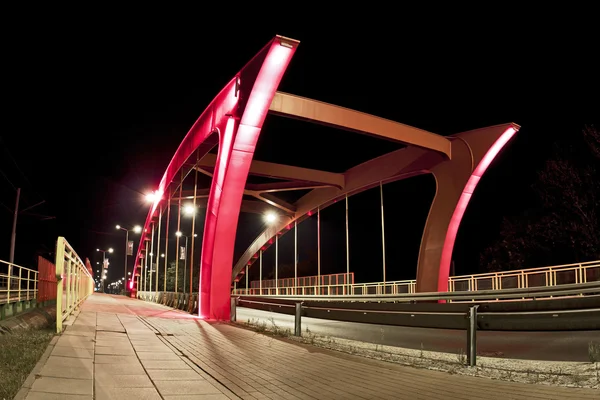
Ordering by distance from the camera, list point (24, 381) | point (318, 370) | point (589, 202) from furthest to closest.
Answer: point (589, 202) → point (318, 370) → point (24, 381)

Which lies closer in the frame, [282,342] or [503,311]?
[503,311]

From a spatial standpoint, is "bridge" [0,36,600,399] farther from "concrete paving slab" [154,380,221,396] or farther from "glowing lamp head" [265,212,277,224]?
"glowing lamp head" [265,212,277,224]

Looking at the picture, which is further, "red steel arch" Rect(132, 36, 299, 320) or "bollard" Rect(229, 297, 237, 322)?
"red steel arch" Rect(132, 36, 299, 320)

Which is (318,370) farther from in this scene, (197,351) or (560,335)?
(560,335)

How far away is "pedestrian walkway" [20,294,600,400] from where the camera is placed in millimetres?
5035

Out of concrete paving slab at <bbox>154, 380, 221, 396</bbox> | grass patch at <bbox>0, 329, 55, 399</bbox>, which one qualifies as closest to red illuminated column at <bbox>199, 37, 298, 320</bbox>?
grass patch at <bbox>0, 329, 55, 399</bbox>

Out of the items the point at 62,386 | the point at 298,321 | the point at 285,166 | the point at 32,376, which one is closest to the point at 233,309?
the point at 298,321

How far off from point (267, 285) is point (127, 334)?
39.6 metres

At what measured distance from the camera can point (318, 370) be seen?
6.63 meters

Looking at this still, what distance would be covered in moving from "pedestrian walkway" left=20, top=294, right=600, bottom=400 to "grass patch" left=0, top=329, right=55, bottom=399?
0.48 feet

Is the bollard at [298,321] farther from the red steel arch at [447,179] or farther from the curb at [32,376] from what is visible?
the red steel arch at [447,179]

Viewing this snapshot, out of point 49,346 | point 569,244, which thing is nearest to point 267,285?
point 569,244

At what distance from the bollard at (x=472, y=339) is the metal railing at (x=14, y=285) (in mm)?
10727

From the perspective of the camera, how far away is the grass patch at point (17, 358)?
15.6 ft
